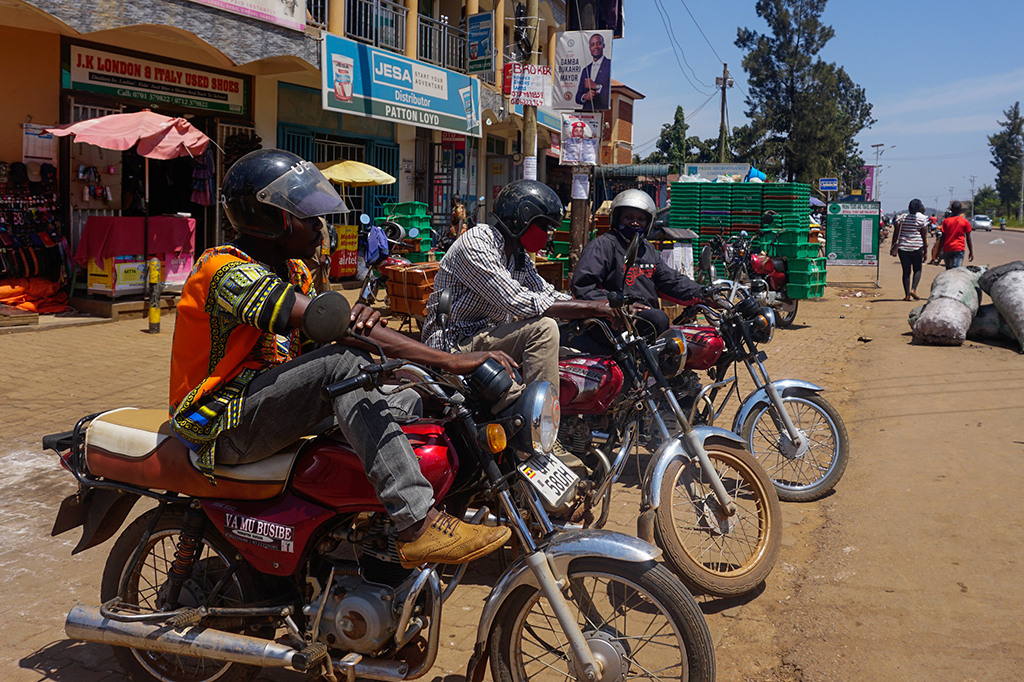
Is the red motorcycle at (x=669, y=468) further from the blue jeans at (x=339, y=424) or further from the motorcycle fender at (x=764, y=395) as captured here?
the blue jeans at (x=339, y=424)

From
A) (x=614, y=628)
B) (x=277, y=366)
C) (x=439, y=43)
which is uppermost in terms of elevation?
(x=439, y=43)

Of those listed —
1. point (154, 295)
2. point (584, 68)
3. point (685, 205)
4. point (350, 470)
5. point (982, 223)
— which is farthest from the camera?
point (982, 223)

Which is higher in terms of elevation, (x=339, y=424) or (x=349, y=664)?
(x=339, y=424)

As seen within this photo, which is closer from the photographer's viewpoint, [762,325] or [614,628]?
[614,628]

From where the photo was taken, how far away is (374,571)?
→ 8.55ft

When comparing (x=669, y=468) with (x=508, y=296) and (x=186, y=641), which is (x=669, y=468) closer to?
(x=508, y=296)

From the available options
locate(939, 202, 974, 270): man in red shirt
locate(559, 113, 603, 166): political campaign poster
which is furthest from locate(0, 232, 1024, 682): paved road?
locate(939, 202, 974, 270): man in red shirt

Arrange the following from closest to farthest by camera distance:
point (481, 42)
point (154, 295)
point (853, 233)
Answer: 1. point (154, 295)
2. point (853, 233)
3. point (481, 42)

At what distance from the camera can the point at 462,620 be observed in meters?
3.46

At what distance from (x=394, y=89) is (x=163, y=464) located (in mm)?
12839

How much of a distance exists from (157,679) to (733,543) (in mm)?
2657

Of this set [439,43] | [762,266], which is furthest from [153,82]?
[762,266]

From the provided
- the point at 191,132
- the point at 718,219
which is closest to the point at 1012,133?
the point at 718,219

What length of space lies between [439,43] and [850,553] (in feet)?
56.8
